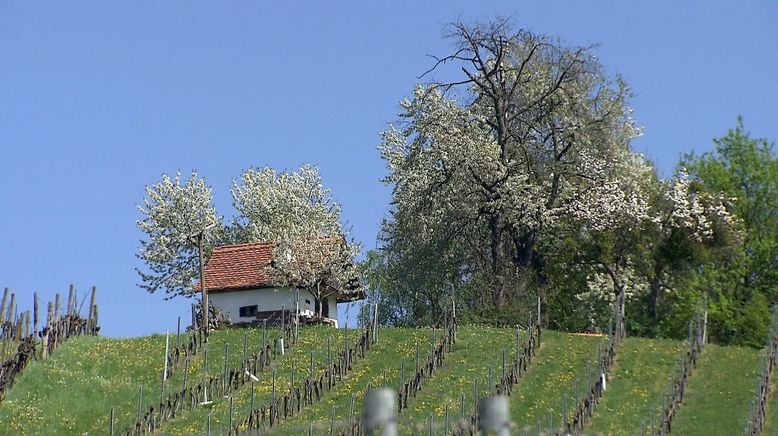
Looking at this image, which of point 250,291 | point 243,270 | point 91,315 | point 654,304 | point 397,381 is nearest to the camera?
point 397,381

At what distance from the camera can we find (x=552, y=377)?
148 ft

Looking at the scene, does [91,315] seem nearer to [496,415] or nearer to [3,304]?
[3,304]

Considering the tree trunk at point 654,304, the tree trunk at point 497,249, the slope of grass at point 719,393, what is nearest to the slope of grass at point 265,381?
the tree trunk at point 497,249

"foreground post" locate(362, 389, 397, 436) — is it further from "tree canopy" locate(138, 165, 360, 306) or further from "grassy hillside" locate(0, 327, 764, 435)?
"tree canopy" locate(138, 165, 360, 306)

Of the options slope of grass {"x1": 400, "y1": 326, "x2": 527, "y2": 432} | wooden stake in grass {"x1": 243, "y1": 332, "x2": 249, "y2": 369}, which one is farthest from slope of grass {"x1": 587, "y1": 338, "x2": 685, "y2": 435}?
wooden stake in grass {"x1": 243, "y1": 332, "x2": 249, "y2": 369}

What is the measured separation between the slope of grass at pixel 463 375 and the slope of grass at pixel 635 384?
3488 millimetres

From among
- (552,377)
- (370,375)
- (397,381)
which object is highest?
(370,375)

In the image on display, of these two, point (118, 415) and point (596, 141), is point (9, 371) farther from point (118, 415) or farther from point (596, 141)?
point (596, 141)

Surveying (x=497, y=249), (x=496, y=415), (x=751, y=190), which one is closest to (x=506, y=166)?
(x=497, y=249)

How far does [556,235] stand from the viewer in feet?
212

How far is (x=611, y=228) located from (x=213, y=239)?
25119 mm

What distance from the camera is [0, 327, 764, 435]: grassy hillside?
133 ft

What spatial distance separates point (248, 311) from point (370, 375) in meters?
22.4

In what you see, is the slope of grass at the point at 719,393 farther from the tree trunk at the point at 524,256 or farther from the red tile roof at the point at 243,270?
the red tile roof at the point at 243,270
